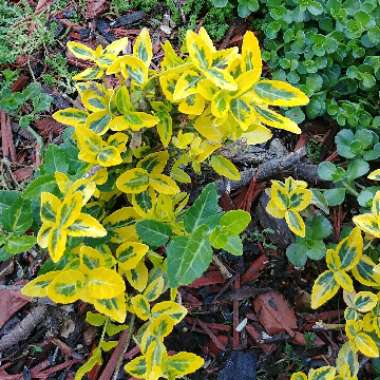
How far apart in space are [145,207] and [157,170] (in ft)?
0.36

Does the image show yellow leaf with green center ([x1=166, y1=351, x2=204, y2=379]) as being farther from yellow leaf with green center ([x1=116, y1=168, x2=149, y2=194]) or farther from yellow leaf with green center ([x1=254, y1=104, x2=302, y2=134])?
yellow leaf with green center ([x1=254, y1=104, x2=302, y2=134])

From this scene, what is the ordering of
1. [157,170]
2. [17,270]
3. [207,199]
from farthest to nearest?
[17,270] → [157,170] → [207,199]

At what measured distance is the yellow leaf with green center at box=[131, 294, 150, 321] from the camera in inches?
65.6

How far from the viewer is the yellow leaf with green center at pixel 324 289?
1811 millimetres

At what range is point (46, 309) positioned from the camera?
1.92 meters

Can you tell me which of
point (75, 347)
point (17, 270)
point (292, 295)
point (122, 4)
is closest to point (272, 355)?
point (292, 295)

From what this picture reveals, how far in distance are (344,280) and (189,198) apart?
0.57 m

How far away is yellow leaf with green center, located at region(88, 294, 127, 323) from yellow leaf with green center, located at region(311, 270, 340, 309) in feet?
1.98

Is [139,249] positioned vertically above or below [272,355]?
above

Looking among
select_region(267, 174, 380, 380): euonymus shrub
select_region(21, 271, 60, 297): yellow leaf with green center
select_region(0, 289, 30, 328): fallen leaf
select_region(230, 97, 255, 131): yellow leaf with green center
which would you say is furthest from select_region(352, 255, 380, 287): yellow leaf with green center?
select_region(0, 289, 30, 328): fallen leaf

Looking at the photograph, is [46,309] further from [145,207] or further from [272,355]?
[272,355]

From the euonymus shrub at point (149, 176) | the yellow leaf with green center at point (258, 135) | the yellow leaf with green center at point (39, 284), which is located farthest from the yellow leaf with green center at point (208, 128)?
the yellow leaf with green center at point (39, 284)

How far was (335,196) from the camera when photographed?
204 centimetres

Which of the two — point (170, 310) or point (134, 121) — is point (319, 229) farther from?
point (134, 121)
